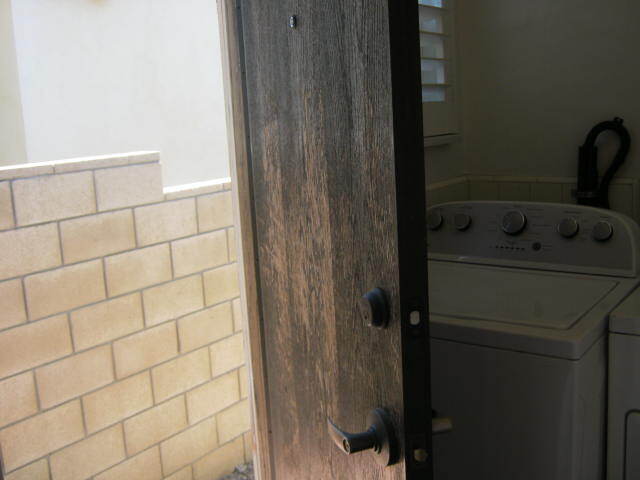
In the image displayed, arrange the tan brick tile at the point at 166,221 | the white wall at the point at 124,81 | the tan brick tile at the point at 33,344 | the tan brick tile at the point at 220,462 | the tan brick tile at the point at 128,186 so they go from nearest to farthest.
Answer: the tan brick tile at the point at 33,344, the tan brick tile at the point at 128,186, the tan brick tile at the point at 166,221, the tan brick tile at the point at 220,462, the white wall at the point at 124,81

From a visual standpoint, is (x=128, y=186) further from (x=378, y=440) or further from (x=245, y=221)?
(x=378, y=440)

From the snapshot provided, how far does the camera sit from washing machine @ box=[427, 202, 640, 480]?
54.3 inches

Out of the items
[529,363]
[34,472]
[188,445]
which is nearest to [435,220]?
[529,363]

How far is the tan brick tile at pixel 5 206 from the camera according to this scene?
6.86ft

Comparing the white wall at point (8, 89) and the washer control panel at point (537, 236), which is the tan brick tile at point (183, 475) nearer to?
the washer control panel at point (537, 236)

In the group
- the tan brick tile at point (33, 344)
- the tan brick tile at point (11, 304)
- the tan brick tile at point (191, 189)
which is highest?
the tan brick tile at point (191, 189)

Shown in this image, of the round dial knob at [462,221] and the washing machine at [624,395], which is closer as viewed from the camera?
the washing machine at [624,395]

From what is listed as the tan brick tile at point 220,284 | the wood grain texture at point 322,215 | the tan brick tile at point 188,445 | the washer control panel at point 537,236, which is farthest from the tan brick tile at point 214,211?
the wood grain texture at point 322,215

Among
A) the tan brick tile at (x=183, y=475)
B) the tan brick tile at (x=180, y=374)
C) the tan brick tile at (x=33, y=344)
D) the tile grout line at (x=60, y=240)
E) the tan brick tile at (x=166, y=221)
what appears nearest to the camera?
the tan brick tile at (x=33, y=344)

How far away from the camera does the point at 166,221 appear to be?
254 cm

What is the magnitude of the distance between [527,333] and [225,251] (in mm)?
1608

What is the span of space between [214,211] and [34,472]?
3.81ft

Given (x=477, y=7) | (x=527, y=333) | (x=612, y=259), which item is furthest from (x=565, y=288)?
(x=477, y=7)

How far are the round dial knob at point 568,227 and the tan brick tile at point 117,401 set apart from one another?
159cm
